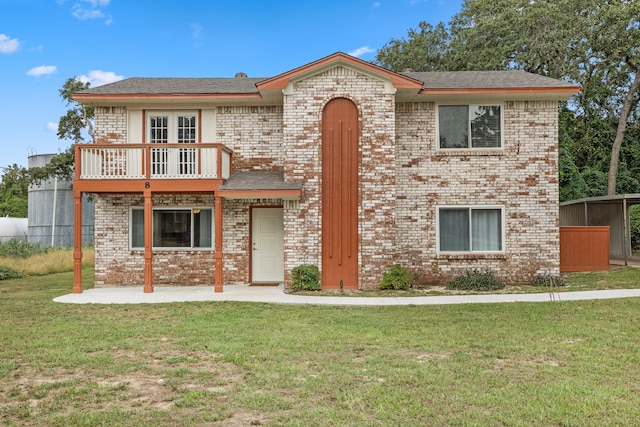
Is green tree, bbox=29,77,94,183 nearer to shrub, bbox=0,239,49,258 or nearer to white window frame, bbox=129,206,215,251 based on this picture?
shrub, bbox=0,239,49,258

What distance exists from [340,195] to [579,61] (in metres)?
21.7

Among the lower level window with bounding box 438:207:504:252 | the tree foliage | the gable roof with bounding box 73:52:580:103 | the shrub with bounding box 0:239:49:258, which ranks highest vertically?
the tree foliage

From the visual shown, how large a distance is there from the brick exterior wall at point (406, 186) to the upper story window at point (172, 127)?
2.37ft

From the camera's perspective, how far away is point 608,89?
2844 cm

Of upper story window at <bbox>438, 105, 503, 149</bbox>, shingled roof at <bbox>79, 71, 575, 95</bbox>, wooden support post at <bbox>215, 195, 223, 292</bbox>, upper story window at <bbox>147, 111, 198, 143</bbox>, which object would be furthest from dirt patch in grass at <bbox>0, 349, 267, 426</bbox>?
upper story window at <bbox>438, 105, 503, 149</bbox>

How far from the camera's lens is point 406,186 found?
14047mm

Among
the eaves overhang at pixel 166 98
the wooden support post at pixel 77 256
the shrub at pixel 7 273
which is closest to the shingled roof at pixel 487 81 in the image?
the eaves overhang at pixel 166 98

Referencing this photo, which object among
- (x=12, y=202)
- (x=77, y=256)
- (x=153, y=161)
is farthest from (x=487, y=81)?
(x=12, y=202)

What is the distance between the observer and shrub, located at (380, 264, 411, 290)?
1290 centimetres

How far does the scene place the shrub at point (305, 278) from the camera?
12.8m

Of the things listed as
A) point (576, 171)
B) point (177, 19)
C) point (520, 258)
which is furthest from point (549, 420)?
point (576, 171)

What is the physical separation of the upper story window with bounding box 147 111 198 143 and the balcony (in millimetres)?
1161

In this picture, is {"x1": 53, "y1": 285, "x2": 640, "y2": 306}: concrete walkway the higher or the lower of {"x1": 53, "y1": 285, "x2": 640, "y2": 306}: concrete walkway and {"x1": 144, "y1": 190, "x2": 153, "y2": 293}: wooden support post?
the lower

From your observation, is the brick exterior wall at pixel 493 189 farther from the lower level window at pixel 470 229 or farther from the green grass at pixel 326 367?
the green grass at pixel 326 367
